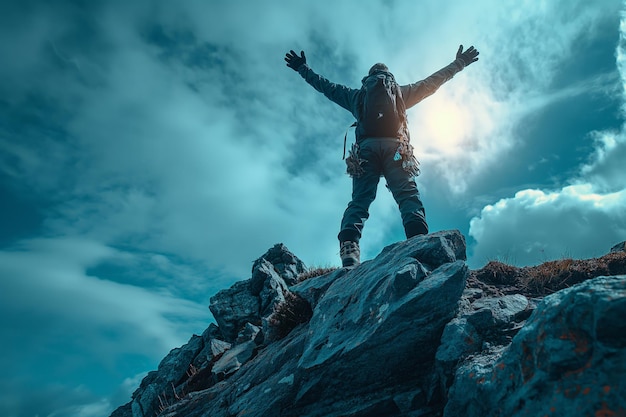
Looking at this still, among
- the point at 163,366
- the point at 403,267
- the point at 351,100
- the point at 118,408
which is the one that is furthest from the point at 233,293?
the point at 403,267

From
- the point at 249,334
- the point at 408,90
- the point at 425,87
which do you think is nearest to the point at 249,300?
the point at 249,334

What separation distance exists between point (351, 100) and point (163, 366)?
10290 millimetres

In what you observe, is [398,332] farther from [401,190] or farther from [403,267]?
[401,190]

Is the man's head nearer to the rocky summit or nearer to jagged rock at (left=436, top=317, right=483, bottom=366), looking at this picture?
the rocky summit

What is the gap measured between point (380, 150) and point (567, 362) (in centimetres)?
635

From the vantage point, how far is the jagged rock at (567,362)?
2.22m

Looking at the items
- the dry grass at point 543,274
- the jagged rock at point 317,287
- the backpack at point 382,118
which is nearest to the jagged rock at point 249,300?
the jagged rock at point 317,287

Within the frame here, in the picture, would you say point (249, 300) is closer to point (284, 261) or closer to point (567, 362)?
point (284, 261)

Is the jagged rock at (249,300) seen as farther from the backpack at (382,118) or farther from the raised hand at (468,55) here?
the raised hand at (468,55)

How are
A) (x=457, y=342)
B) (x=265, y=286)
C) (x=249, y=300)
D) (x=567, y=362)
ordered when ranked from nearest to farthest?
(x=567, y=362)
(x=457, y=342)
(x=249, y=300)
(x=265, y=286)

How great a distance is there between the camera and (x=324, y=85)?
9.88 m

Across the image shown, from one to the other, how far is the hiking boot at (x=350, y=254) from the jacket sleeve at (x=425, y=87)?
13.5 feet

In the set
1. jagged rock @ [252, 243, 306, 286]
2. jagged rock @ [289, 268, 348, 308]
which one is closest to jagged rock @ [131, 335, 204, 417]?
jagged rock @ [252, 243, 306, 286]

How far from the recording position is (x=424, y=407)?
3869mm
